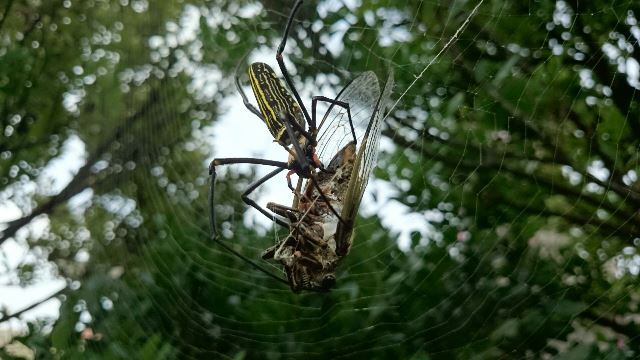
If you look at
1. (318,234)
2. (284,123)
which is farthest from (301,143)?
(318,234)

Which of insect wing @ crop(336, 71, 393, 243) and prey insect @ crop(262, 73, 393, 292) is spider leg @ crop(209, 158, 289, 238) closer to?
prey insect @ crop(262, 73, 393, 292)

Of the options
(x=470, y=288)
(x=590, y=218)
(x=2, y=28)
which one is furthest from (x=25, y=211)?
(x=590, y=218)

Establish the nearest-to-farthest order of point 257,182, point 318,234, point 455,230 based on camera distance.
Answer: point 318,234 < point 257,182 < point 455,230

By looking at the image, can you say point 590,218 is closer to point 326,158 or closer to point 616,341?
point 616,341

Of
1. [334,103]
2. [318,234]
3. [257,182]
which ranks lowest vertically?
[318,234]

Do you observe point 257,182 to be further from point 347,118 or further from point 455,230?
point 455,230

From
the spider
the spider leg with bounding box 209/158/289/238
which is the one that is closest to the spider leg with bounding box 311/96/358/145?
the spider

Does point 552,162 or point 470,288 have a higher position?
point 552,162
